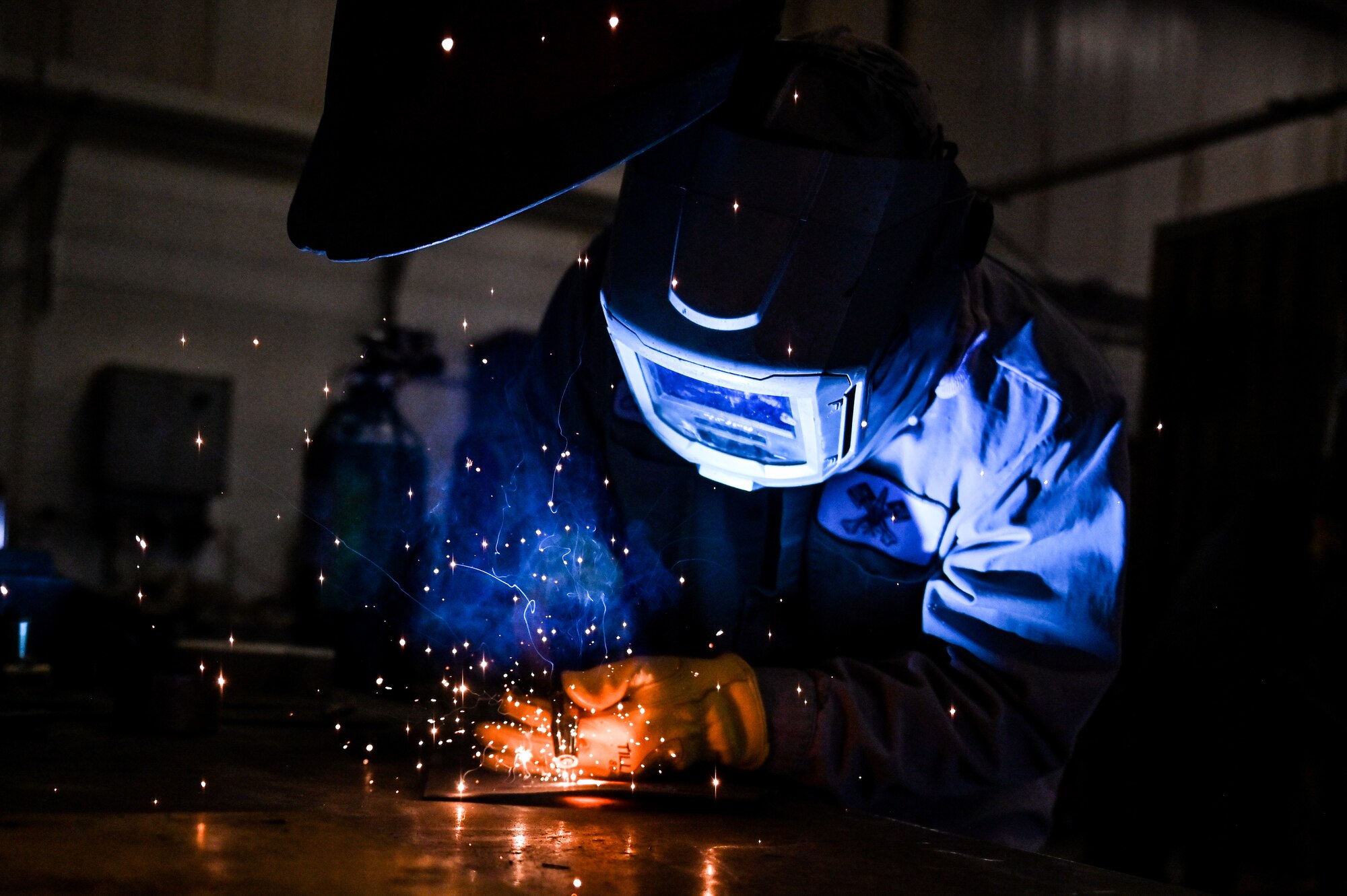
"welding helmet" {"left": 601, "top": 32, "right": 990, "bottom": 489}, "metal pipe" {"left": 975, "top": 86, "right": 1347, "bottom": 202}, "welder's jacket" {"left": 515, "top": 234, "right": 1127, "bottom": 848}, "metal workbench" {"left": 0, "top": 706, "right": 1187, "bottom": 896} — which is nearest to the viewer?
"metal workbench" {"left": 0, "top": 706, "right": 1187, "bottom": 896}

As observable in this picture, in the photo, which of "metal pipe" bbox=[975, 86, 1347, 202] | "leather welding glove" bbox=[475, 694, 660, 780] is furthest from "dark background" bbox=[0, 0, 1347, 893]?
"leather welding glove" bbox=[475, 694, 660, 780]

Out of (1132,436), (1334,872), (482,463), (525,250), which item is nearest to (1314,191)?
(1132,436)

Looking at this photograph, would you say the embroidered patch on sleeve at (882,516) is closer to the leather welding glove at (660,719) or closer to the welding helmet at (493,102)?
the leather welding glove at (660,719)

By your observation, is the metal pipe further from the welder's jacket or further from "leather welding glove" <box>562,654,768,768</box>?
"leather welding glove" <box>562,654,768,768</box>

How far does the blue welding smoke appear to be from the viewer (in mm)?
1712

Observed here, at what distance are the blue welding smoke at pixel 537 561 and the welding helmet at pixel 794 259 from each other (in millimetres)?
354

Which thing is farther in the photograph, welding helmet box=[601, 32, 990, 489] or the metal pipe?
the metal pipe

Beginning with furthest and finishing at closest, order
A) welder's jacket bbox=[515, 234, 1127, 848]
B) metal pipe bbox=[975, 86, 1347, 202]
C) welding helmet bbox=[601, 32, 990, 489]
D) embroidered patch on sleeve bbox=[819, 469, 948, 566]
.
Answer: metal pipe bbox=[975, 86, 1347, 202], embroidered patch on sleeve bbox=[819, 469, 948, 566], welder's jacket bbox=[515, 234, 1127, 848], welding helmet bbox=[601, 32, 990, 489]

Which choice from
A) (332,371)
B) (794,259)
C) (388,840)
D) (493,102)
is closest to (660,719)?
(388,840)

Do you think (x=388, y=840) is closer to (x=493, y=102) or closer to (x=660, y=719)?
(x=660, y=719)

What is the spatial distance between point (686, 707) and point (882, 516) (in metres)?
0.45

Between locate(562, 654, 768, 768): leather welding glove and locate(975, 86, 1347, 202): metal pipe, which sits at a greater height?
locate(975, 86, 1347, 202): metal pipe

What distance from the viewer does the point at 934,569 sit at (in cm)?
167

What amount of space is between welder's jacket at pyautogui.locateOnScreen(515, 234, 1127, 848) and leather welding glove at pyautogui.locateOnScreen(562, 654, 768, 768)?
0.03 m
